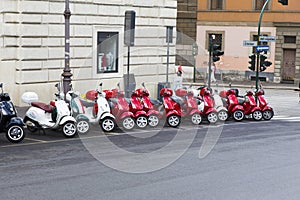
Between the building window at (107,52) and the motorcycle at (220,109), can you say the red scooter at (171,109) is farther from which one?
the building window at (107,52)

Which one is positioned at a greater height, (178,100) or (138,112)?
(178,100)

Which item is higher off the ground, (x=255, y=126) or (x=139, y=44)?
(x=139, y=44)

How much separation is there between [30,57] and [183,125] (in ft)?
20.0

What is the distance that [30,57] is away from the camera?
72.2 ft

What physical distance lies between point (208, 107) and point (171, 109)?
1483 mm

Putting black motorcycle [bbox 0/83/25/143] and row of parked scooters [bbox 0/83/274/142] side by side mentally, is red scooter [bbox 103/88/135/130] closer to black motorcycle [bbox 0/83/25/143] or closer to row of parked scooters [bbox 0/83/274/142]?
row of parked scooters [bbox 0/83/274/142]

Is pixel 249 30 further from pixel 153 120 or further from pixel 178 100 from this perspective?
pixel 153 120

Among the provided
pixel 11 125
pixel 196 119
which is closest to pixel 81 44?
pixel 196 119

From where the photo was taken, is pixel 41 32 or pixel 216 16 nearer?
pixel 41 32

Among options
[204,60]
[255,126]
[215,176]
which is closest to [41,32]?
[255,126]

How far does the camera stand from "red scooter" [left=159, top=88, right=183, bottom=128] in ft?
60.5

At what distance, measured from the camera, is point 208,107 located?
1962 cm

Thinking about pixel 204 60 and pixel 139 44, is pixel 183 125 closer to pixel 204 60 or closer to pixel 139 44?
pixel 139 44

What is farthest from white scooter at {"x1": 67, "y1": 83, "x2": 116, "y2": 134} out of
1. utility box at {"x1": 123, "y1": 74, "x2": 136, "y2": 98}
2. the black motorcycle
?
utility box at {"x1": 123, "y1": 74, "x2": 136, "y2": 98}
